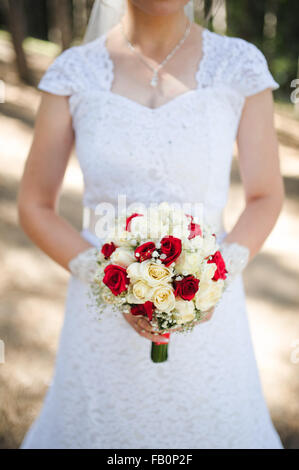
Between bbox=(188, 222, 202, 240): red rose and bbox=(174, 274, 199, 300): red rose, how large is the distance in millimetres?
147

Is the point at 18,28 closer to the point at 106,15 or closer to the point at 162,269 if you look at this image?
the point at 106,15

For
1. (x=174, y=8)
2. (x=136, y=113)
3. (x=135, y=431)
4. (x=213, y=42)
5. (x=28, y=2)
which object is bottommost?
(x=28, y=2)

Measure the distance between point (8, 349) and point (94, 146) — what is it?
2648 mm

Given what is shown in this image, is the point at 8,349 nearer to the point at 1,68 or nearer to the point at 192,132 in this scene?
the point at 192,132

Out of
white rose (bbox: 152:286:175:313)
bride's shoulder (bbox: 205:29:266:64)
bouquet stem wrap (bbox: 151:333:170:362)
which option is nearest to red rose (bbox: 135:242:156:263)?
white rose (bbox: 152:286:175:313)

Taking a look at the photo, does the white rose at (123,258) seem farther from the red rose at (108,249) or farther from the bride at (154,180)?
the bride at (154,180)

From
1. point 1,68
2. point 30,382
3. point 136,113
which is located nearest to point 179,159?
point 136,113

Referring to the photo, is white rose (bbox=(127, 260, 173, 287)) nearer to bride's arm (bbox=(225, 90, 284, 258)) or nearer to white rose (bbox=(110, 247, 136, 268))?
white rose (bbox=(110, 247, 136, 268))

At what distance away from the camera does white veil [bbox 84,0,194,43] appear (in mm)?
2471

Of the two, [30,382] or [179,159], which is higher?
[179,159]

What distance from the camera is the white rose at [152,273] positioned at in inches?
59.1

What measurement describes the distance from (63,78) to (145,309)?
111 cm

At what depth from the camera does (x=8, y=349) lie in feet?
13.6

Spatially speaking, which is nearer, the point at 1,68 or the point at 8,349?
the point at 8,349
